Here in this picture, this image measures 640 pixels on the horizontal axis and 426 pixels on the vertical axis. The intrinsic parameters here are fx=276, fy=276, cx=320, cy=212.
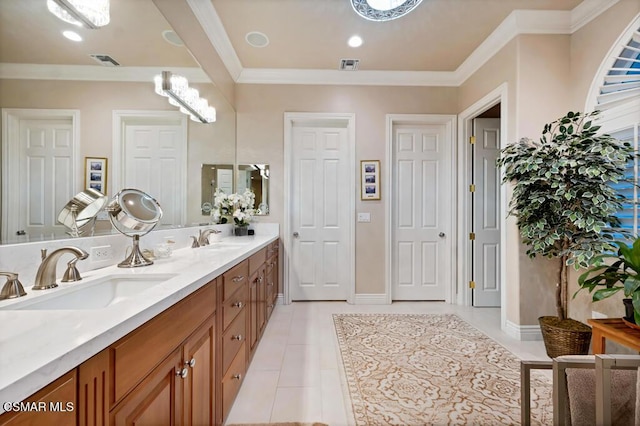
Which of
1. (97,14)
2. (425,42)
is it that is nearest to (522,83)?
(425,42)

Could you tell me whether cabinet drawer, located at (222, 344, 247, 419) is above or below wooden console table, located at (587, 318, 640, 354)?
below

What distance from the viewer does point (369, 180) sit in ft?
11.3

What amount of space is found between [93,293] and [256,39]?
2658 mm

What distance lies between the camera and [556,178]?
2049 millimetres

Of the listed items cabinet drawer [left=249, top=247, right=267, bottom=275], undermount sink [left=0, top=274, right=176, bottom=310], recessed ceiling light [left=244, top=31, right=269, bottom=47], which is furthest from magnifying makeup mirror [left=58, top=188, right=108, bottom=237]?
recessed ceiling light [left=244, top=31, right=269, bottom=47]

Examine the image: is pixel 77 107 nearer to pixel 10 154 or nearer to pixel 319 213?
pixel 10 154

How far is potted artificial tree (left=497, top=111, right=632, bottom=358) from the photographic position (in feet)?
6.35

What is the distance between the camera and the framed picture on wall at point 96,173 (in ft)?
4.20

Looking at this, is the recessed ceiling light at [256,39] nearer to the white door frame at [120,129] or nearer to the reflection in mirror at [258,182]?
the reflection in mirror at [258,182]

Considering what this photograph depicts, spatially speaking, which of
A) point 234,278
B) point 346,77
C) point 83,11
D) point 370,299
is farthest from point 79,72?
point 370,299

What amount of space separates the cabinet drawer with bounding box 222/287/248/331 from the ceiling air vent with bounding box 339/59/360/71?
8.90ft

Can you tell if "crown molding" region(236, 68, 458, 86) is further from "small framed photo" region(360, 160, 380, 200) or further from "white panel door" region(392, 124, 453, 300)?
"small framed photo" region(360, 160, 380, 200)

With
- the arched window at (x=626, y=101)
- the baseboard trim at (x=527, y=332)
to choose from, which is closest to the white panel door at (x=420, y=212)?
the baseboard trim at (x=527, y=332)

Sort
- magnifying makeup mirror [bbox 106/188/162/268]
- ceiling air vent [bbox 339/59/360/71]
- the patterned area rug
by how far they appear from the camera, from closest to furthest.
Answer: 1. magnifying makeup mirror [bbox 106/188/162/268]
2. the patterned area rug
3. ceiling air vent [bbox 339/59/360/71]
